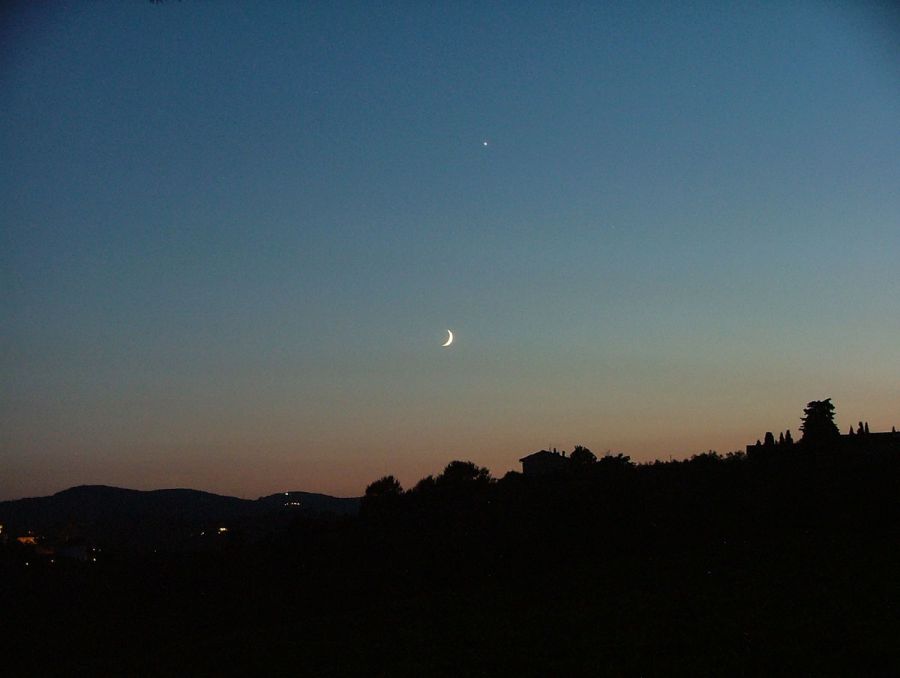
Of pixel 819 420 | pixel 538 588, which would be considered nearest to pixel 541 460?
pixel 819 420

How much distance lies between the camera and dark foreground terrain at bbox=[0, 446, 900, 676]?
49.3 ft

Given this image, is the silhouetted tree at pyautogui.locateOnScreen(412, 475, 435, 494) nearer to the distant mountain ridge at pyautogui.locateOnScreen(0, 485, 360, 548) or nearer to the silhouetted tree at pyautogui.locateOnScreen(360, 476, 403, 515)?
the silhouetted tree at pyautogui.locateOnScreen(360, 476, 403, 515)

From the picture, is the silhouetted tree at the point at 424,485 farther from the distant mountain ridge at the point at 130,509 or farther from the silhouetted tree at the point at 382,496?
the distant mountain ridge at the point at 130,509

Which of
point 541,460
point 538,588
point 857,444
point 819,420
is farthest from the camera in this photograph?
point 541,460

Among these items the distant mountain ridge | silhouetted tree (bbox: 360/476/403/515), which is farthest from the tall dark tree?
the distant mountain ridge

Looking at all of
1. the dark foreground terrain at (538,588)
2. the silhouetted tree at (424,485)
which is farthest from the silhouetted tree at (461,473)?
the dark foreground terrain at (538,588)

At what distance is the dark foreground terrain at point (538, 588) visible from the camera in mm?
15039

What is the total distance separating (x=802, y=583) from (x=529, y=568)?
33.0 feet

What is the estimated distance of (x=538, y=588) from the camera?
926 inches

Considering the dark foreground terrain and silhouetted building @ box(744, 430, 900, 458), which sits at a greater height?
silhouetted building @ box(744, 430, 900, 458)

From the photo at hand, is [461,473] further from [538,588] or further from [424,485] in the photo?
[538,588]

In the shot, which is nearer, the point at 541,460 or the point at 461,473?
the point at 461,473

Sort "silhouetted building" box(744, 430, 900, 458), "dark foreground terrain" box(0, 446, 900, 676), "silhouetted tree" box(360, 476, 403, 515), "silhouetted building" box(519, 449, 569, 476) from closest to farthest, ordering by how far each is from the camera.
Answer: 1. "dark foreground terrain" box(0, 446, 900, 676)
2. "silhouetted building" box(744, 430, 900, 458)
3. "silhouetted tree" box(360, 476, 403, 515)
4. "silhouetted building" box(519, 449, 569, 476)

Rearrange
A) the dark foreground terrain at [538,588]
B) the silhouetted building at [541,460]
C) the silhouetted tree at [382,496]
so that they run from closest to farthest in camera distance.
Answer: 1. the dark foreground terrain at [538,588]
2. the silhouetted tree at [382,496]
3. the silhouetted building at [541,460]
